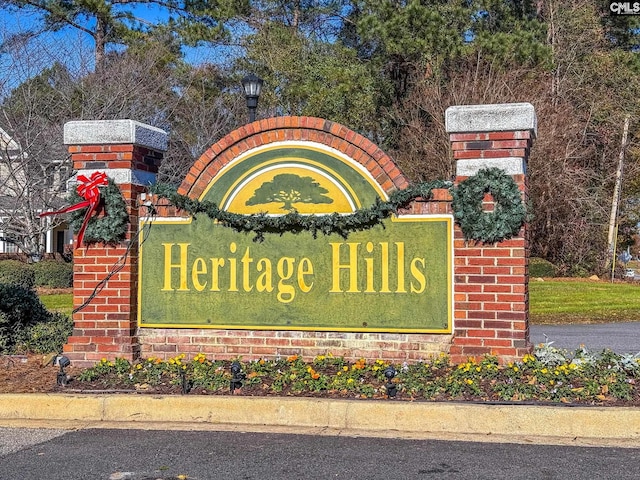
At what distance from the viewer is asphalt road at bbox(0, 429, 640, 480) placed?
4887 millimetres

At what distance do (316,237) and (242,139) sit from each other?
4.30ft

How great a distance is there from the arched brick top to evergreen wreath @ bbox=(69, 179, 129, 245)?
661mm

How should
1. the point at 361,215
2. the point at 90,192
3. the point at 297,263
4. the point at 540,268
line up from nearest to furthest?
the point at 361,215 → the point at 297,263 → the point at 90,192 → the point at 540,268

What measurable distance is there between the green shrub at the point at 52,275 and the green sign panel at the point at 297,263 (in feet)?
54.1

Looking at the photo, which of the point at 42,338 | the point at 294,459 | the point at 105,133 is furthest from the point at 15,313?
the point at 294,459

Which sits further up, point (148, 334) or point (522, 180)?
point (522, 180)

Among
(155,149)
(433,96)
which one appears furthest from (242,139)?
(433,96)

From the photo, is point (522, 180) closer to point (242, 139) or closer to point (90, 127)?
point (242, 139)

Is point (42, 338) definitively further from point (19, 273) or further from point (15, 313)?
point (19, 273)

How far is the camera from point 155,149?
855cm

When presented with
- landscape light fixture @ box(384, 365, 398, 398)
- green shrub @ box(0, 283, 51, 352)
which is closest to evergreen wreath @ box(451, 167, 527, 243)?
landscape light fixture @ box(384, 365, 398, 398)

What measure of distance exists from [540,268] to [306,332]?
2034 centimetres

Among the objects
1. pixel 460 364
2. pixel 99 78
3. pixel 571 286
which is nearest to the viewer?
pixel 460 364

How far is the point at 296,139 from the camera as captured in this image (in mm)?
7930
